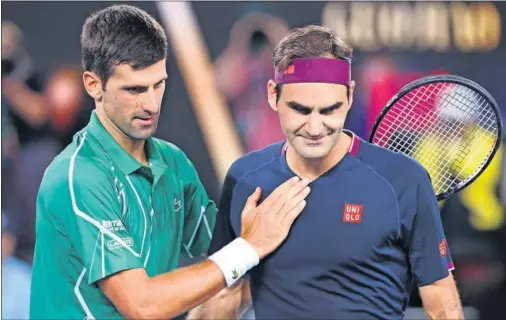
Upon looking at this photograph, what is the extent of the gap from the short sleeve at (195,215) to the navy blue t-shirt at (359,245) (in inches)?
17.0

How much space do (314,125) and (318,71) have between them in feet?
0.52

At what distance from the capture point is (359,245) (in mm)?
2986

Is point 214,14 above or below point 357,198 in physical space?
above

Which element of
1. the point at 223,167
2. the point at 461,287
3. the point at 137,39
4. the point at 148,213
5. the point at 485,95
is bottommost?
the point at 461,287

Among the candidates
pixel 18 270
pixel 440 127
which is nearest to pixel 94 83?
pixel 440 127

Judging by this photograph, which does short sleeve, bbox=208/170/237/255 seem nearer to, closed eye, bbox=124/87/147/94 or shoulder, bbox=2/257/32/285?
closed eye, bbox=124/87/147/94

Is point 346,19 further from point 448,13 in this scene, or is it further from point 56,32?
point 56,32

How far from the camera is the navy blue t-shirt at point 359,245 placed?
294cm

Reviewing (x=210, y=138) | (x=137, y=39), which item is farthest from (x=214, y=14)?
(x=137, y=39)

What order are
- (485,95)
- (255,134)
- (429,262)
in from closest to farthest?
(429,262) < (485,95) < (255,134)

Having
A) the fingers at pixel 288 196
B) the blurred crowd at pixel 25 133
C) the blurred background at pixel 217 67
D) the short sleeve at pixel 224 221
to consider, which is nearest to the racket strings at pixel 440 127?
the fingers at pixel 288 196

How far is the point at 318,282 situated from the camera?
9.87ft

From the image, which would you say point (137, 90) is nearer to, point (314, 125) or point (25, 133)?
point (314, 125)

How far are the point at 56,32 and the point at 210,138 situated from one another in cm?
103
